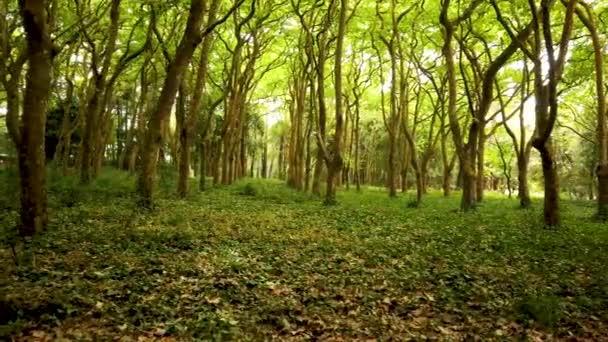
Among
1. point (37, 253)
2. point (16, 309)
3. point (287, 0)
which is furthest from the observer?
point (287, 0)

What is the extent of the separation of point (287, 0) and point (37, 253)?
1449 cm

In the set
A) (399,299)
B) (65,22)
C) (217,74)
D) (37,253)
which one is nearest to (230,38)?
(217,74)

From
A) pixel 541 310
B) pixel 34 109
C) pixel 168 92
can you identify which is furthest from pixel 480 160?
pixel 34 109

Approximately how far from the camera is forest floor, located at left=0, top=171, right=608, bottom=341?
516 cm

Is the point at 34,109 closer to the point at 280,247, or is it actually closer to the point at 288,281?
the point at 280,247

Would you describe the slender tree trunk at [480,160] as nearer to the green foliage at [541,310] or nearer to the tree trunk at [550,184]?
the tree trunk at [550,184]

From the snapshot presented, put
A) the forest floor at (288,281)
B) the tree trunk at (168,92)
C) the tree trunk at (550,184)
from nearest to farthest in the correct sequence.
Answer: the forest floor at (288,281) < the tree trunk at (168,92) < the tree trunk at (550,184)

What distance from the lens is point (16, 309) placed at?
4.99m

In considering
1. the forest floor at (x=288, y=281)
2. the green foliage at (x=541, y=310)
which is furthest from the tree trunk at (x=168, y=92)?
the green foliage at (x=541, y=310)

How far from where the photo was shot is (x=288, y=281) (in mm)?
6828

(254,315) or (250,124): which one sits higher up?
(250,124)

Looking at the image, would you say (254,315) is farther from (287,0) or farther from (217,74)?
(217,74)

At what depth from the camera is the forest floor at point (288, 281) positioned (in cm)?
516

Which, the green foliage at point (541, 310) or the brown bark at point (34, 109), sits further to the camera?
the brown bark at point (34, 109)
